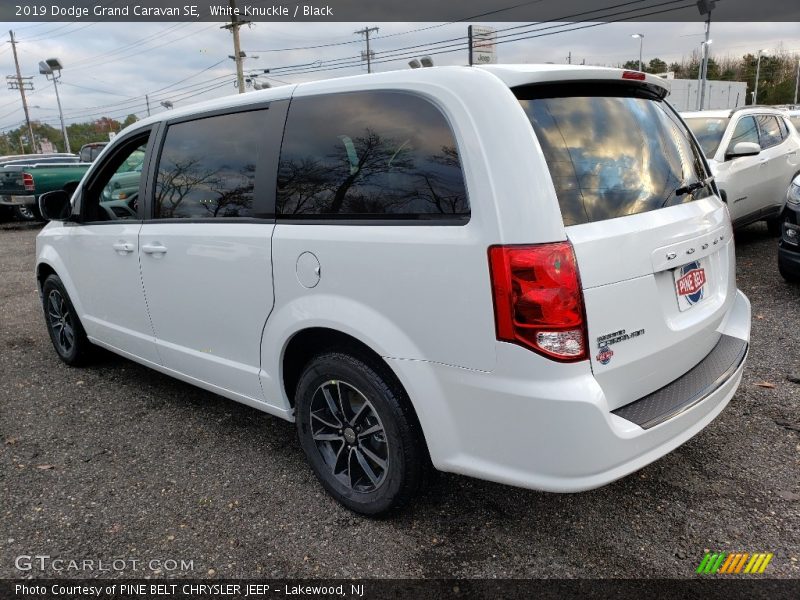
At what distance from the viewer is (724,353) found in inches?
106

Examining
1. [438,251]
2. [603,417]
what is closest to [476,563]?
[603,417]

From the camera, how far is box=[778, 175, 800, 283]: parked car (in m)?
5.38

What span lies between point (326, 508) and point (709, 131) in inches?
277

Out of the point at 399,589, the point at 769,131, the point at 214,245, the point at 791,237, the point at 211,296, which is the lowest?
the point at 399,589

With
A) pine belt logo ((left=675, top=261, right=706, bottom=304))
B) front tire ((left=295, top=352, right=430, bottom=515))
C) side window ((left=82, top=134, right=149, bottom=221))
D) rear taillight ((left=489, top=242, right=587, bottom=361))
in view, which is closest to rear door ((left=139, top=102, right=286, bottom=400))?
front tire ((left=295, top=352, right=430, bottom=515))

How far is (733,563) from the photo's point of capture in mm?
2322

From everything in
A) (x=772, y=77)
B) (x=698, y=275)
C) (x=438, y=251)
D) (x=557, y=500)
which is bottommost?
(x=557, y=500)

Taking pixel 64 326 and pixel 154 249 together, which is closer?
pixel 154 249

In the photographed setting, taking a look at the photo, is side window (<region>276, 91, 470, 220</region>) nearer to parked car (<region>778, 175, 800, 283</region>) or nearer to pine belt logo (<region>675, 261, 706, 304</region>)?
pine belt logo (<region>675, 261, 706, 304</region>)

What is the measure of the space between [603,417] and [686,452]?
1382mm

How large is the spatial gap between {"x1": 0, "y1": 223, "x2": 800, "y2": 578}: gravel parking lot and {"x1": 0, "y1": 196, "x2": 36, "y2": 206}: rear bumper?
11.7 meters

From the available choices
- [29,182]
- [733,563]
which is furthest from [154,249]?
[29,182]

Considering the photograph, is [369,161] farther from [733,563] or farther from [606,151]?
[733,563]

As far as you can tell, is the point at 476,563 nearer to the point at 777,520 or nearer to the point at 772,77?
the point at 777,520
